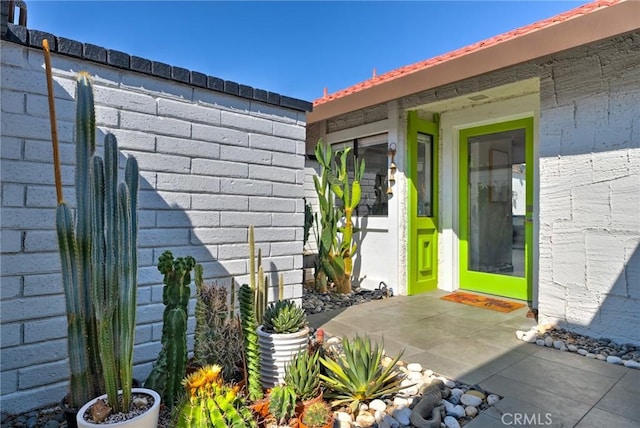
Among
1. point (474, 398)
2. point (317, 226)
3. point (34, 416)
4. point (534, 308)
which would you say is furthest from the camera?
point (317, 226)

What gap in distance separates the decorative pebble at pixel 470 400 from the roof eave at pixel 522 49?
2.79 meters

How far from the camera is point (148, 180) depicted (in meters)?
2.48

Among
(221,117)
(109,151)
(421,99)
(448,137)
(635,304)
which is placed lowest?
(635,304)

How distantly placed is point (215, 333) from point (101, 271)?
96 cm

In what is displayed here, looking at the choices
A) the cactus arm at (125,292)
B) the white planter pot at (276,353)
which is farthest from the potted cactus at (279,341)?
the cactus arm at (125,292)

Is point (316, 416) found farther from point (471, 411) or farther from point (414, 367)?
point (414, 367)

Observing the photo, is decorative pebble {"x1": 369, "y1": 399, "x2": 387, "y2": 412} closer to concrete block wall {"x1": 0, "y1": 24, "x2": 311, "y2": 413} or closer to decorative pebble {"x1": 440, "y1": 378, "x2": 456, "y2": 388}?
decorative pebble {"x1": 440, "y1": 378, "x2": 456, "y2": 388}

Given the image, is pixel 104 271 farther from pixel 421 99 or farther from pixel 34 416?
pixel 421 99

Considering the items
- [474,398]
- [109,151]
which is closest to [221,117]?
[109,151]

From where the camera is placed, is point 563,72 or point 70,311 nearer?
point 70,311

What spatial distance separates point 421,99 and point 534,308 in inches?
116

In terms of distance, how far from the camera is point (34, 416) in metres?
1.99

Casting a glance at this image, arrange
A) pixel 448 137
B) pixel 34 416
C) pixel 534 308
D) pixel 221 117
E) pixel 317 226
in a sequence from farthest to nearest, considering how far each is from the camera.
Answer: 1. pixel 317 226
2. pixel 448 137
3. pixel 534 308
4. pixel 221 117
5. pixel 34 416

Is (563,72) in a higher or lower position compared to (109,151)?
higher
